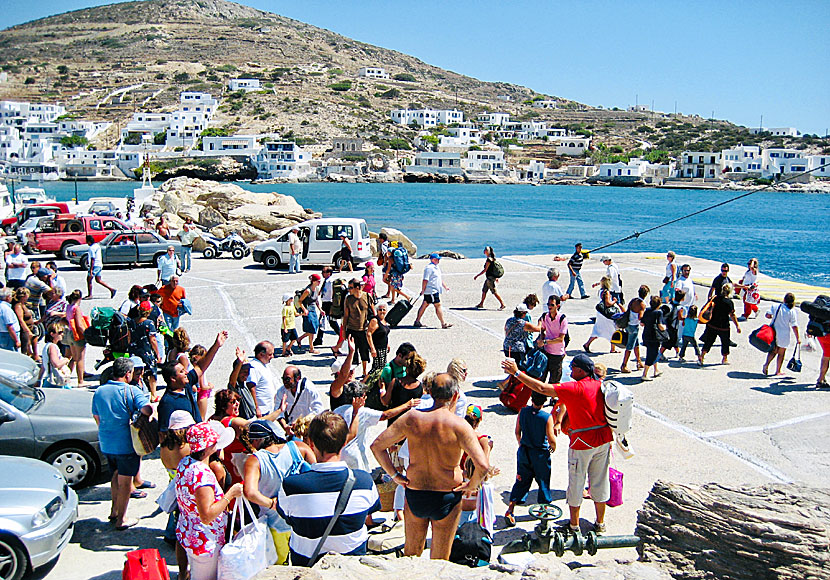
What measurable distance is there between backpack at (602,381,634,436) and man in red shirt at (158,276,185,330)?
814 cm

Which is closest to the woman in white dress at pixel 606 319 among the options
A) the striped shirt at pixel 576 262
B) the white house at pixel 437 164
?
the striped shirt at pixel 576 262

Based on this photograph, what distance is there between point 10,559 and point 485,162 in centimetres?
17990

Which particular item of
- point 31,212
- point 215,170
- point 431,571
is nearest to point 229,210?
point 31,212

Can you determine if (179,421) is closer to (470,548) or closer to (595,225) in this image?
(470,548)

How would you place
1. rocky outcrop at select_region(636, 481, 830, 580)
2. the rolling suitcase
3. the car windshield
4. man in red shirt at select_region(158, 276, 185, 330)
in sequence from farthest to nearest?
the rolling suitcase, man in red shirt at select_region(158, 276, 185, 330), the car windshield, rocky outcrop at select_region(636, 481, 830, 580)

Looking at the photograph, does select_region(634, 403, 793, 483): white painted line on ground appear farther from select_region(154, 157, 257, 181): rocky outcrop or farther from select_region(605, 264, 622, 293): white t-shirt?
select_region(154, 157, 257, 181): rocky outcrop

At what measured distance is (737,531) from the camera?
14.4 ft

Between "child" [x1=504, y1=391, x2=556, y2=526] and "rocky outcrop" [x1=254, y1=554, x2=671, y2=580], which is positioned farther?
"child" [x1=504, y1=391, x2=556, y2=526]

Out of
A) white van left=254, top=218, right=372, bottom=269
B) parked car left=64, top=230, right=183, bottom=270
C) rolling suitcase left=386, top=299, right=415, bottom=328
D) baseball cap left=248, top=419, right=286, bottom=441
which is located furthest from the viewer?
white van left=254, top=218, right=372, bottom=269

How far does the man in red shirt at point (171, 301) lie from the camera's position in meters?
11.6

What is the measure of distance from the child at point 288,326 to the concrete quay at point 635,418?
31 centimetres

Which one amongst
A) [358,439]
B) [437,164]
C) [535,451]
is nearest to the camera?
[358,439]

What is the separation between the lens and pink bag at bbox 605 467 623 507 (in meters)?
6.46

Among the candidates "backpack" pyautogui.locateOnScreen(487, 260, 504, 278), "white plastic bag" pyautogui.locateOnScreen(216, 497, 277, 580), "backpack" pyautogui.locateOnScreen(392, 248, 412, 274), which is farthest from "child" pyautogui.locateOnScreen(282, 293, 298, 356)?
"white plastic bag" pyautogui.locateOnScreen(216, 497, 277, 580)
